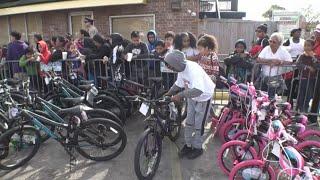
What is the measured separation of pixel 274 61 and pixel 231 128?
4.93 feet

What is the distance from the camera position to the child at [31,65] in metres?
7.11

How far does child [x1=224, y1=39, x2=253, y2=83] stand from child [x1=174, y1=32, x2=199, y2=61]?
0.60 meters

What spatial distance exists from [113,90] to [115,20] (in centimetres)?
574

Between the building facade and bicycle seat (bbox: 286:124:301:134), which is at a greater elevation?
the building facade

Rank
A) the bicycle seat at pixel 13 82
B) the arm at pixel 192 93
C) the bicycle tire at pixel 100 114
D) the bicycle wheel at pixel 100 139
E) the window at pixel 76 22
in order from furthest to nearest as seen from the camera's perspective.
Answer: the window at pixel 76 22 < the bicycle seat at pixel 13 82 < the bicycle tire at pixel 100 114 < the bicycle wheel at pixel 100 139 < the arm at pixel 192 93

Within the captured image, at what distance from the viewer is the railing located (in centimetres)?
587

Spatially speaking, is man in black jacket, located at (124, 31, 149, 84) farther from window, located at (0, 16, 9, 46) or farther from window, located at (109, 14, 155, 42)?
window, located at (0, 16, 9, 46)

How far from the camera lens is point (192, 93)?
4145 mm

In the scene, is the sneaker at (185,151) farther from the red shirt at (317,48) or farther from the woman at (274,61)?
the red shirt at (317,48)

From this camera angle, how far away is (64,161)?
4.89 m

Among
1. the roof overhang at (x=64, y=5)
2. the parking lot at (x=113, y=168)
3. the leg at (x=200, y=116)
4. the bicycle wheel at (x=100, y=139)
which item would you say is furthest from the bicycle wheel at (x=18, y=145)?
the roof overhang at (x=64, y=5)

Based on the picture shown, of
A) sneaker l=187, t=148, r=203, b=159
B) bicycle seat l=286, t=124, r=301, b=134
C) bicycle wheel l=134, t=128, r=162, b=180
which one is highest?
bicycle seat l=286, t=124, r=301, b=134

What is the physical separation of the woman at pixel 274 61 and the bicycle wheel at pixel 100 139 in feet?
9.08

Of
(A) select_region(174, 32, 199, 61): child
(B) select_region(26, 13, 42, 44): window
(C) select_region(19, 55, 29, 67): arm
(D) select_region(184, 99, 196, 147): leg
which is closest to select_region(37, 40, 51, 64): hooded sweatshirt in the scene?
(C) select_region(19, 55, 29, 67): arm
